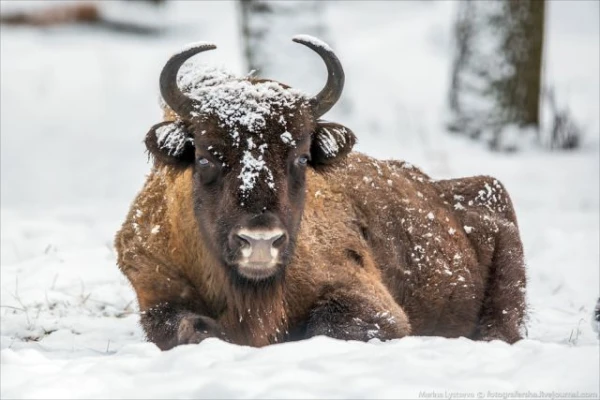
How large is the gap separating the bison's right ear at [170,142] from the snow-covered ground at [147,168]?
3.89 feet

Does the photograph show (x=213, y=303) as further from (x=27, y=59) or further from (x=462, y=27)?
(x=27, y=59)

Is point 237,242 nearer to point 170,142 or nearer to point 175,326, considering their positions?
point 175,326

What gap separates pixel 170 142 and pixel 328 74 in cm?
→ 95

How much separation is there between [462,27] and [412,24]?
9.78 meters

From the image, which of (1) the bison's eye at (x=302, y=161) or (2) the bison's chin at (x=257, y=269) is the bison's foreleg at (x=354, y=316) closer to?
(2) the bison's chin at (x=257, y=269)

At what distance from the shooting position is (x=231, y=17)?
83.2 ft

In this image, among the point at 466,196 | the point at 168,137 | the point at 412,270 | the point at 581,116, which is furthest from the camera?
the point at 581,116

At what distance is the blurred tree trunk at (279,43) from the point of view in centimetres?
1210

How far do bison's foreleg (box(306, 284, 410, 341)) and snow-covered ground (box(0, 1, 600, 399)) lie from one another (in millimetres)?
881

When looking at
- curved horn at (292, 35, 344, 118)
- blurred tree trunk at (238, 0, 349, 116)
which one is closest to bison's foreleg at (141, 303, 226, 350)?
curved horn at (292, 35, 344, 118)

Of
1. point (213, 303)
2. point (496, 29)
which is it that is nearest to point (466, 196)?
point (213, 303)

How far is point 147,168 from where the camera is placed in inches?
517

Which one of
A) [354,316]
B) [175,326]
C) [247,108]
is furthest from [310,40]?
[175,326]

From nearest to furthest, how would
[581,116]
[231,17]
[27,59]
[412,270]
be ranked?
[412,270] < [581,116] < [27,59] < [231,17]
